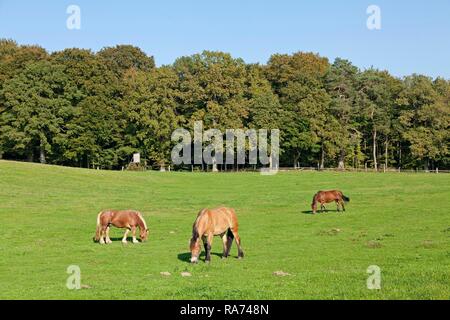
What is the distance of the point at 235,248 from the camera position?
66.9 ft

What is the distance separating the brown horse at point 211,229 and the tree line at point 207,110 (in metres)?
61.8

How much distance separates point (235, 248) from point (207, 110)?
62.7 metres

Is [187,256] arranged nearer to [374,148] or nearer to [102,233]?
[102,233]

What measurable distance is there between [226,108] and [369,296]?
7084cm

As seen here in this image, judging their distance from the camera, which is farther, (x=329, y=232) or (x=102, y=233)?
(x=329, y=232)

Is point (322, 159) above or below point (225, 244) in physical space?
above

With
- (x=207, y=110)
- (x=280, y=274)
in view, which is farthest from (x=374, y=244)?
(x=207, y=110)

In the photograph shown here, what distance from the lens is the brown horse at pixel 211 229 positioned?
17.2 meters

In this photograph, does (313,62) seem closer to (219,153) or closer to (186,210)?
(219,153)

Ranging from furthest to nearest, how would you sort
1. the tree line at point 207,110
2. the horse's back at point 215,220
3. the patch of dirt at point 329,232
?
the tree line at point 207,110
the patch of dirt at point 329,232
the horse's back at point 215,220

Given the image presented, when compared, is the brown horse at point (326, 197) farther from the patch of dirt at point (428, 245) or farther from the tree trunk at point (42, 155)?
the tree trunk at point (42, 155)

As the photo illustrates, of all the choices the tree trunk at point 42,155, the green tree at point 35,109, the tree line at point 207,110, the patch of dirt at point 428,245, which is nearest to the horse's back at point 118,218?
the patch of dirt at point 428,245

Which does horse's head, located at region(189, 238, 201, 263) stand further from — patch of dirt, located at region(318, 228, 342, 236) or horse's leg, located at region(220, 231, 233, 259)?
patch of dirt, located at region(318, 228, 342, 236)

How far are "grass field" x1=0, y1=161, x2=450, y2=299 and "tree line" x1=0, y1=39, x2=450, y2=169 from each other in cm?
3260
